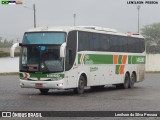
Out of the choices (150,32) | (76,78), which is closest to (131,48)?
(76,78)

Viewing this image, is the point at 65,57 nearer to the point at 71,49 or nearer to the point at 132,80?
the point at 71,49

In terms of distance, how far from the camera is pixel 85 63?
1021 inches

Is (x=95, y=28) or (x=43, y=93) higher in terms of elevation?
(x=95, y=28)

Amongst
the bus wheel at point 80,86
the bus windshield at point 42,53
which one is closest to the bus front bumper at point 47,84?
the bus windshield at point 42,53

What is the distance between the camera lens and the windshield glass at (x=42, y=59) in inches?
945

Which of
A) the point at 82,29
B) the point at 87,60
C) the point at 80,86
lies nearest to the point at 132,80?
the point at 87,60

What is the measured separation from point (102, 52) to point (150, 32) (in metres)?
95.9

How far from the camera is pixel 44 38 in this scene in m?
24.4

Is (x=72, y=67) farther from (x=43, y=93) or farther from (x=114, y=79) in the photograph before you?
(x=114, y=79)

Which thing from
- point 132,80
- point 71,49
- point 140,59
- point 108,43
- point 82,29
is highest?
point 82,29

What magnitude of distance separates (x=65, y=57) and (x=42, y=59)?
1.11m

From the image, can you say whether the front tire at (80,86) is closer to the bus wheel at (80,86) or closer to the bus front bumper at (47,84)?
the bus wheel at (80,86)

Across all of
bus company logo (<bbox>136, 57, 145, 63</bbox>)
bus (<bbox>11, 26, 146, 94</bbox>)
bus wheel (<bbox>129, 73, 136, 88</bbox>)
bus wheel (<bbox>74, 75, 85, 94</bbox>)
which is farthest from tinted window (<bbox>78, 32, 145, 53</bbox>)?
bus wheel (<bbox>129, 73, 136, 88</bbox>)

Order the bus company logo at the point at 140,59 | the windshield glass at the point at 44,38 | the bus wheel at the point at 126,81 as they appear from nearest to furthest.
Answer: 1. the windshield glass at the point at 44,38
2. the bus wheel at the point at 126,81
3. the bus company logo at the point at 140,59
